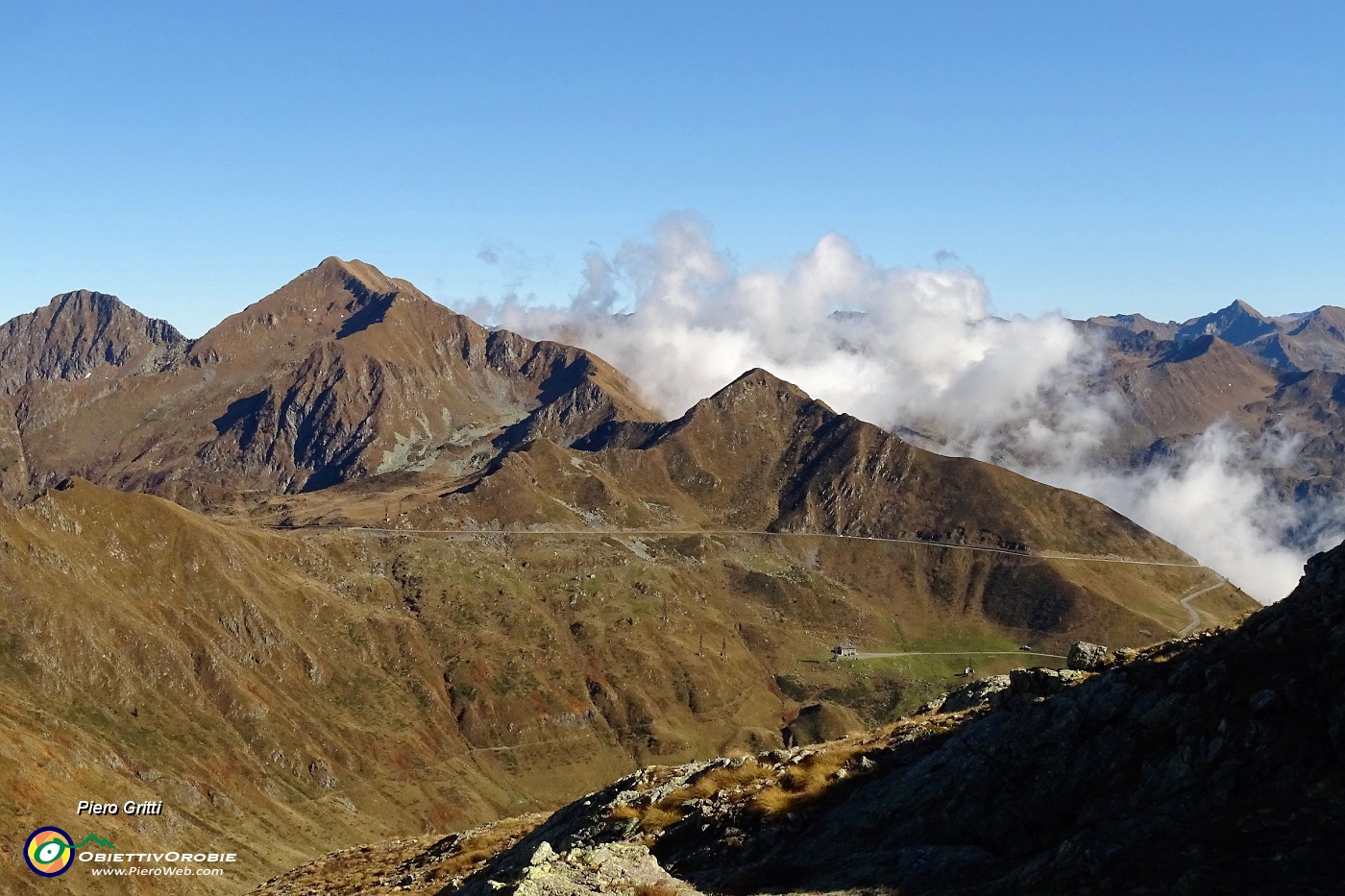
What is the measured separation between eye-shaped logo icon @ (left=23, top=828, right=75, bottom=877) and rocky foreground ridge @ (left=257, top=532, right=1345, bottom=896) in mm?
146278

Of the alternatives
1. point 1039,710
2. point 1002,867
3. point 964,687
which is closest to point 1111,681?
point 1039,710

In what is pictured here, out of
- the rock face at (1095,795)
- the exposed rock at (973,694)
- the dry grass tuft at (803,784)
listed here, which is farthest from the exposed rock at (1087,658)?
the exposed rock at (973,694)

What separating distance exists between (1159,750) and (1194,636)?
460 inches

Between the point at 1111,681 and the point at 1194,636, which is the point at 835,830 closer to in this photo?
the point at 1111,681

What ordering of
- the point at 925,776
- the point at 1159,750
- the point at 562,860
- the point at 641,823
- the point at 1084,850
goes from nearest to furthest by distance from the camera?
the point at 1084,850 → the point at 1159,750 → the point at 562,860 → the point at 925,776 → the point at 641,823

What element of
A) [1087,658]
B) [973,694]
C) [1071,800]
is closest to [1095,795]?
[1071,800]

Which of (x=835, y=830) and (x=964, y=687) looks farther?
(x=964, y=687)

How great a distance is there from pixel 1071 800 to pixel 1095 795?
1.03 meters

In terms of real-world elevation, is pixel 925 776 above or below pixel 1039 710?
below

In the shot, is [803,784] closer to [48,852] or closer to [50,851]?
[50,851]

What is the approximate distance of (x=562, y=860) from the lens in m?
41.1

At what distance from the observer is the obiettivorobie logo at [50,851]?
162250 mm

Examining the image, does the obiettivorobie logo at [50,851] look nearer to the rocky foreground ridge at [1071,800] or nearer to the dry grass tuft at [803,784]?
the rocky foreground ridge at [1071,800]

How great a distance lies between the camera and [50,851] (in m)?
176
